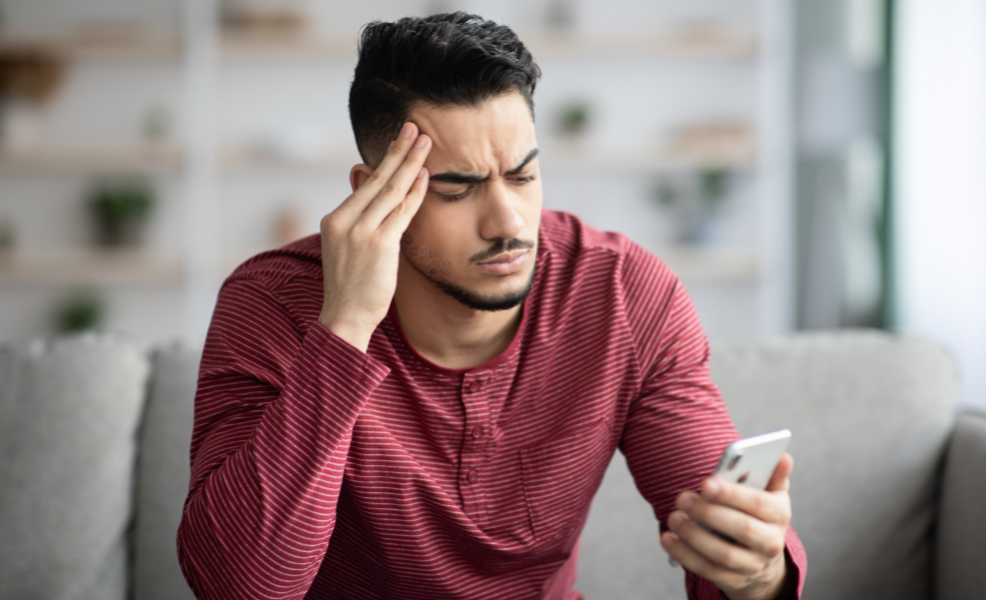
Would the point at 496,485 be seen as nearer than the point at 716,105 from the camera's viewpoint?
Yes

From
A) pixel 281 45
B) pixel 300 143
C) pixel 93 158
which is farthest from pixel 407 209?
pixel 93 158

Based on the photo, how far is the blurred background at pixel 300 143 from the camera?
4.17 metres

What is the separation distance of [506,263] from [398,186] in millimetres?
188

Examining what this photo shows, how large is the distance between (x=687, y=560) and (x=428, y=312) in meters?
0.54

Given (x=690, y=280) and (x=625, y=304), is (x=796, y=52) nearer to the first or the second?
(x=690, y=280)

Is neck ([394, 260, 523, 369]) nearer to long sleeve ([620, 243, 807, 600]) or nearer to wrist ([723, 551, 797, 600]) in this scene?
long sleeve ([620, 243, 807, 600])

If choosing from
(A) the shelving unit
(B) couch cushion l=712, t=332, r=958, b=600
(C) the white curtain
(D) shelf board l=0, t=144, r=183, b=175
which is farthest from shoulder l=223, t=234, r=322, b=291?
(D) shelf board l=0, t=144, r=183, b=175

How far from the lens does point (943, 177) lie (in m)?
2.70

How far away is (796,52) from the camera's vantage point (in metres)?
4.10

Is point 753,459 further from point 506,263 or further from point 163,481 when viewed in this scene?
point 163,481

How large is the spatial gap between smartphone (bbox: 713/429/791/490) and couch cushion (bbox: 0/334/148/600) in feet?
3.67

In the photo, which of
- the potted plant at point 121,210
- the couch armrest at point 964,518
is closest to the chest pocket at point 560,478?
the couch armrest at point 964,518

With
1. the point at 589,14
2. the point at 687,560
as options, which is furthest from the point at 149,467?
the point at 589,14

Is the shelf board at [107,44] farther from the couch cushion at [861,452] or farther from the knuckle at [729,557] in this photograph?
the knuckle at [729,557]
